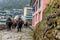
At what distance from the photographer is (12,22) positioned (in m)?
15.8

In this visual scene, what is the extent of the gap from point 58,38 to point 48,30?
995 millimetres

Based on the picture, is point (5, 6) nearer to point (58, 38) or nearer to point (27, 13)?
point (27, 13)

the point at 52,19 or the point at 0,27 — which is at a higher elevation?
the point at 52,19

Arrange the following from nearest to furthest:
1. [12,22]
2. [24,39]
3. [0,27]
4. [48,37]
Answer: [48,37] < [24,39] < [12,22] < [0,27]

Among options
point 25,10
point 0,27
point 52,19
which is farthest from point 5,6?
point 52,19

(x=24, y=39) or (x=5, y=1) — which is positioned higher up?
(x=5, y=1)

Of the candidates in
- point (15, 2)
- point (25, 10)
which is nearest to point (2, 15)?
point (25, 10)

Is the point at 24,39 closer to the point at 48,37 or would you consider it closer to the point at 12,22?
the point at 48,37

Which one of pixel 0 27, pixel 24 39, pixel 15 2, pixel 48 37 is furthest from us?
pixel 15 2

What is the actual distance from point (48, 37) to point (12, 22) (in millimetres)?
11543

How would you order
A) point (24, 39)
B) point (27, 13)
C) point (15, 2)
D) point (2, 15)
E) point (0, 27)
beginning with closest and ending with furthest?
1. point (24, 39)
2. point (0, 27)
3. point (2, 15)
4. point (27, 13)
5. point (15, 2)

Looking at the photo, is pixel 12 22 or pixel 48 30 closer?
pixel 48 30

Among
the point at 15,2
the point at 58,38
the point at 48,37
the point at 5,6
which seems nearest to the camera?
the point at 58,38

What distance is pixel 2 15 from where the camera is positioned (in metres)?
20.8
